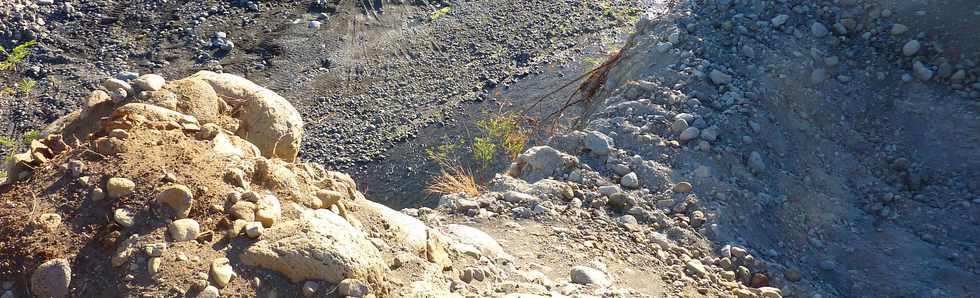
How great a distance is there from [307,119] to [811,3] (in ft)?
14.2

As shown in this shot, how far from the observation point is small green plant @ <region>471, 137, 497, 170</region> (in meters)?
6.41

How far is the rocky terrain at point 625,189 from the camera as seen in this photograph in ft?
8.68

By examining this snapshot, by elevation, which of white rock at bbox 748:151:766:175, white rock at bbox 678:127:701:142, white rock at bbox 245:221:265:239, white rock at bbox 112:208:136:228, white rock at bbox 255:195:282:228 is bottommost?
white rock at bbox 748:151:766:175

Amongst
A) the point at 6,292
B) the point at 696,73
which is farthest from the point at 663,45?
the point at 6,292

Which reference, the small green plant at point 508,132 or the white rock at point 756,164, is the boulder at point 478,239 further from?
the small green plant at point 508,132

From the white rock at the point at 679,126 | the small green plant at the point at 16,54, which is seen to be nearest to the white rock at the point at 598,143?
the white rock at the point at 679,126

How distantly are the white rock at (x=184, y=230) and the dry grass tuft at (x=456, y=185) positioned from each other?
7.38ft

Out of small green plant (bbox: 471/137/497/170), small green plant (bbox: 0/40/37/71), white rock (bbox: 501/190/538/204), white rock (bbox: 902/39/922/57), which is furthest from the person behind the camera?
small green plant (bbox: 471/137/497/170)

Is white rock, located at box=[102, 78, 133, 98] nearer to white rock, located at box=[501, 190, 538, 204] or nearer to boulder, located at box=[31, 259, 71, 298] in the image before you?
boulder, located at box=[31, 259, 71, 298]

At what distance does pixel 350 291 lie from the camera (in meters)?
2.59

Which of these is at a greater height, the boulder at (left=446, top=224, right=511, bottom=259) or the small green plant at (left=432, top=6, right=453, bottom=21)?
the boulder at (left=446, top=224, right=511, bottom=259)

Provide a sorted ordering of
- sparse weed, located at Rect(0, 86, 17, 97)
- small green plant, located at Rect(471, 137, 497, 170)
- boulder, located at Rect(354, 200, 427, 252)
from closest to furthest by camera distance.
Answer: boulder, located at Rect(354, 200, 427, 252), small green plant, located at Rect(471, 137, 497, 170), sparse weed, located at Rect(0, 86, 17, 97)

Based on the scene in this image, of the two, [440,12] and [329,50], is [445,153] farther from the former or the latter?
[440,12]

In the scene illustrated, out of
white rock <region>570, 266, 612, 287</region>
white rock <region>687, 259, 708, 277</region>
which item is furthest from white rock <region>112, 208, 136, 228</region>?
white rock <region>687, 259, 708, 277</region>
